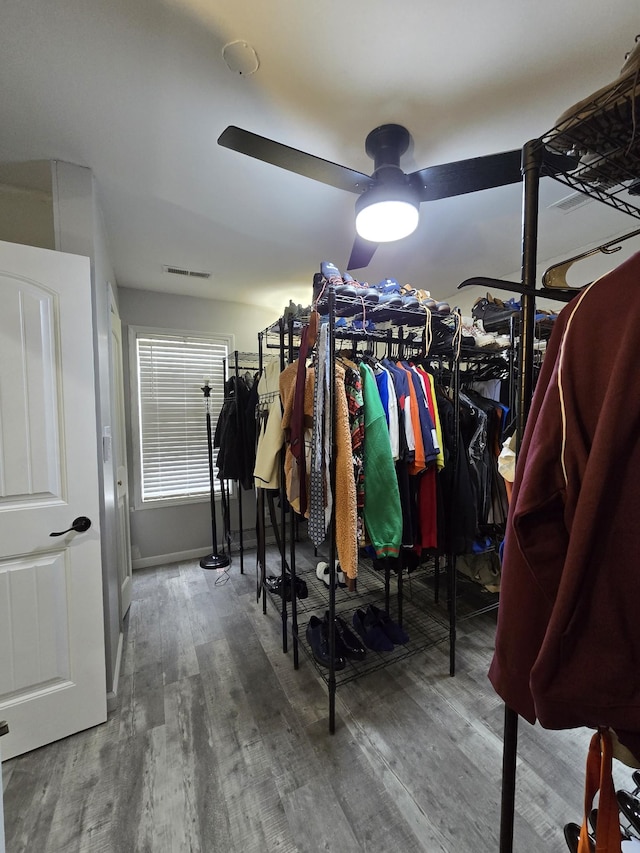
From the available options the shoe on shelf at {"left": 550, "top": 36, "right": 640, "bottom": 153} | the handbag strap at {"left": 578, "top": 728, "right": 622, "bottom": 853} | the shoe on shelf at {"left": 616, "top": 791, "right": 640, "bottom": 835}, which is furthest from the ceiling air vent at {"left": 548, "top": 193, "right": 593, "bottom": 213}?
the shoe on shelf at {"left": 616, "top": 791, "right": 640, "bottom": 835}

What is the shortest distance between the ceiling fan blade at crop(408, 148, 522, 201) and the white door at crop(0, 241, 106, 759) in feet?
5.03

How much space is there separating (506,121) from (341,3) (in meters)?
0.86

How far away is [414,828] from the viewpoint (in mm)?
1178

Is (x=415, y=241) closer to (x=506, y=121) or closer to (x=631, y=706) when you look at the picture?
(x=506, y=121)

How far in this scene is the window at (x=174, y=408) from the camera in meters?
3.23

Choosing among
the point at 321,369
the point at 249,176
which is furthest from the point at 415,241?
the point at 321,369

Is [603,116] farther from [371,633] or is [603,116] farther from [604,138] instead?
[371,633]

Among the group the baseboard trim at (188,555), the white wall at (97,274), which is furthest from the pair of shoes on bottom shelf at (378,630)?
the baseboard trim at (188,555)

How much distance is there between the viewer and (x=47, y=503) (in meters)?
1.48

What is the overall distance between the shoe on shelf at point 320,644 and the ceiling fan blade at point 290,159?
7.31ft

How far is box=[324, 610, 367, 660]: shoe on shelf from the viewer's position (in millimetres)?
1877

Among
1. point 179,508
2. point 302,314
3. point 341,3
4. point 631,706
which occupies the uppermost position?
point 341,3

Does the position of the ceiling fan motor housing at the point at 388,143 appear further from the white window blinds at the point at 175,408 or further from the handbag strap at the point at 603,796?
the white window blinds at the point at 175,408

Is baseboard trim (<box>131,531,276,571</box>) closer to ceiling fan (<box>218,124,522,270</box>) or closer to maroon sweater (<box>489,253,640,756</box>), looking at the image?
ceiling fan (<box>218,124,522,270</box>)
